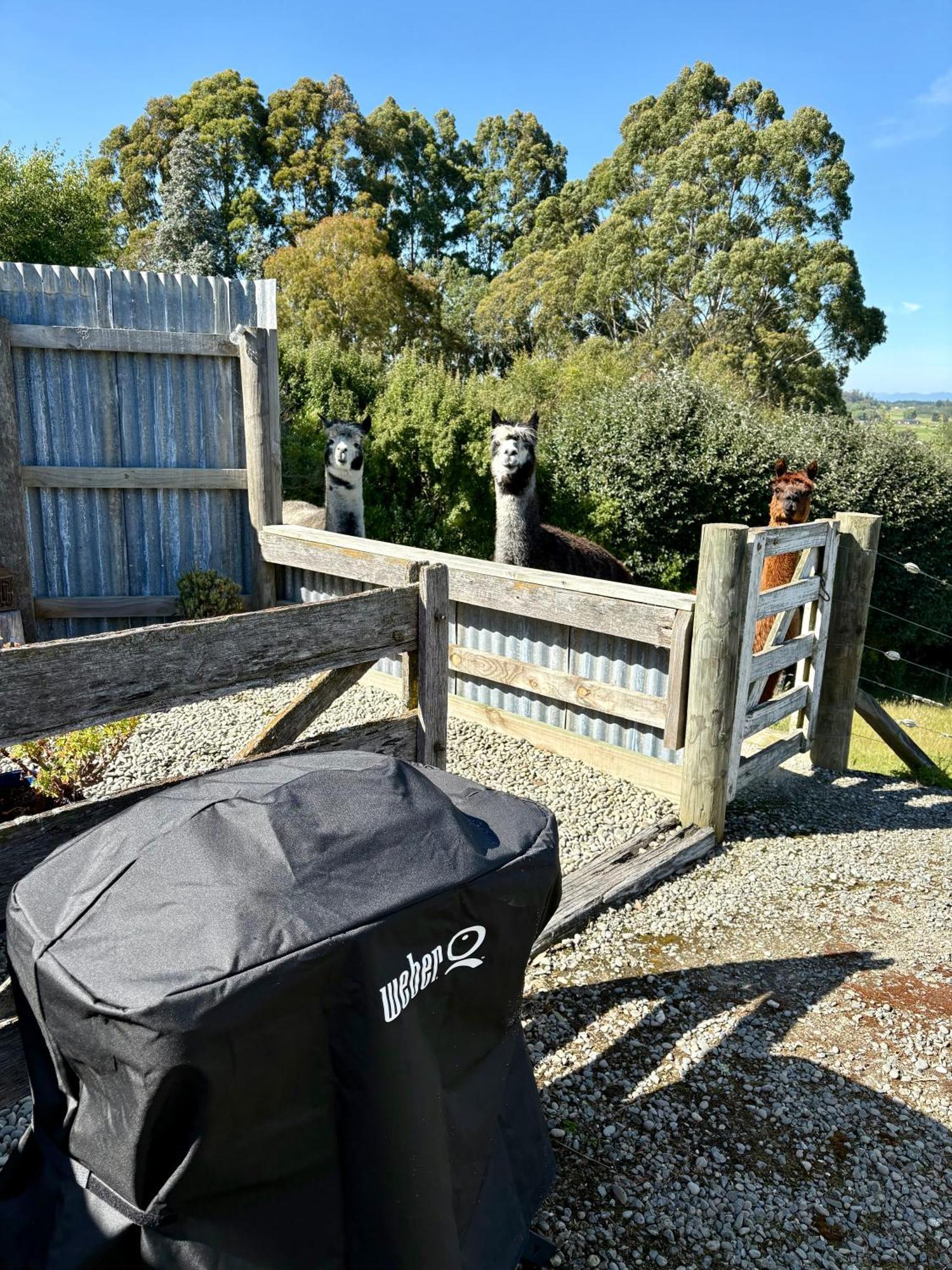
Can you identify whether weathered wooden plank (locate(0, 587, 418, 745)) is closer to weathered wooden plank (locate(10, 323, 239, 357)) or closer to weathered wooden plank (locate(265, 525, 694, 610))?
weathered wooden plank (locate(265, 525, 694, 610))

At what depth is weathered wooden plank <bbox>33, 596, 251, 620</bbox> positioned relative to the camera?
290 inches

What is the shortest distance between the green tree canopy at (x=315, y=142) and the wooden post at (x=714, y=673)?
42.7 metres

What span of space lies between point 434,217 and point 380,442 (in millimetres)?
38025

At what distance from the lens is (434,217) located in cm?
4706

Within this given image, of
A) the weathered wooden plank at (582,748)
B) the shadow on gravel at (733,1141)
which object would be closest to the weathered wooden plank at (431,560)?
the weathered wooden plank at (582,748)

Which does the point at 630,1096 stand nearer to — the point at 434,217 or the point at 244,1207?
the point at 244,1207

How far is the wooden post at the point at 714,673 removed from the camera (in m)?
4.99

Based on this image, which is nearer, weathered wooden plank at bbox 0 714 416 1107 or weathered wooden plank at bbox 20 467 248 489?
weathered wooden plank at bbox 0 714 416 1107

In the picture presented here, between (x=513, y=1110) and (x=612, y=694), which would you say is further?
(x=612, y=694)

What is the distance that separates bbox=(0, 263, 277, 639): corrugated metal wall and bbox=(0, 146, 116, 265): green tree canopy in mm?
20829

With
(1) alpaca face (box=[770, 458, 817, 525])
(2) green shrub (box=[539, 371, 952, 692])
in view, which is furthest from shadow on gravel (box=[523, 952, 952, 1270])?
(2) green shrub (box=[539, 371, 952, 692])

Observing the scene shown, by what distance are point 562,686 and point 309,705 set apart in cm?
304

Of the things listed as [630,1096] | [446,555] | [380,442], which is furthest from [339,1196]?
[380,442]

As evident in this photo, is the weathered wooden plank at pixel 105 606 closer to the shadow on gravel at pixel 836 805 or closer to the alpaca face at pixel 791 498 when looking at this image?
the shadow on gravel at pixel 836 805
